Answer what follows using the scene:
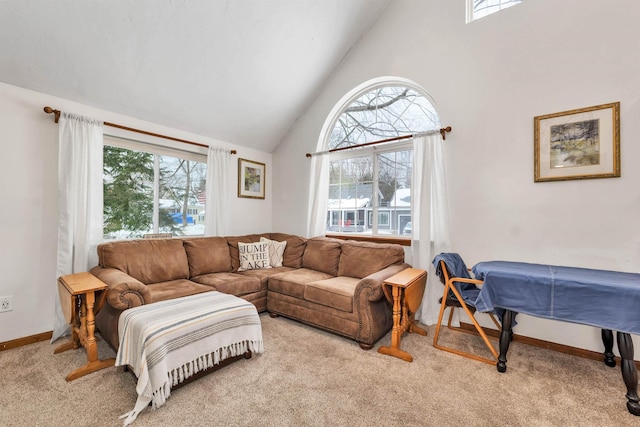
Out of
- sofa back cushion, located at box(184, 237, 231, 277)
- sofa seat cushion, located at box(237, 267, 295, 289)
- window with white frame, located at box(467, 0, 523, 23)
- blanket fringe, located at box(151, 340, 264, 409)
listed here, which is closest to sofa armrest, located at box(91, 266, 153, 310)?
blanket fringe, located at box(151, 340, 264, 409)

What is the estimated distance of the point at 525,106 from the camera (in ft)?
8.25

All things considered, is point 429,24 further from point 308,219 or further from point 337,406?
point 337,406

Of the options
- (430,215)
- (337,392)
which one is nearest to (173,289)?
(337,392)

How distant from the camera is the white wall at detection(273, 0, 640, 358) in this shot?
2156 mm

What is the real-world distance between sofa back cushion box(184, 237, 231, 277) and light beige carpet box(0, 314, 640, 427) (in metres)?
1.07

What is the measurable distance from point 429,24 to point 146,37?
2.79 m

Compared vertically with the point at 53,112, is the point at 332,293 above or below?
below

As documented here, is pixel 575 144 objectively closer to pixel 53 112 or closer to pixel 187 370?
pixel 187 370

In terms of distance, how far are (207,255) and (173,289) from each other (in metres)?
0.71

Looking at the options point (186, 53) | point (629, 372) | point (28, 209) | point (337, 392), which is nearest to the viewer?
point (629, 372)

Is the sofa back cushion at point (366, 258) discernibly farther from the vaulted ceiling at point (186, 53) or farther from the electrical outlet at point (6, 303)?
the electrical outlet at point (6, 303)

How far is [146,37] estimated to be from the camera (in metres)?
2.42

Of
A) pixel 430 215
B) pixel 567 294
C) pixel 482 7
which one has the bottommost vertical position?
pixel 567 294

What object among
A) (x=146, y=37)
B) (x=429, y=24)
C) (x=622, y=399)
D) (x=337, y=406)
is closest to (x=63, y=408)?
(x=337, y=406)
